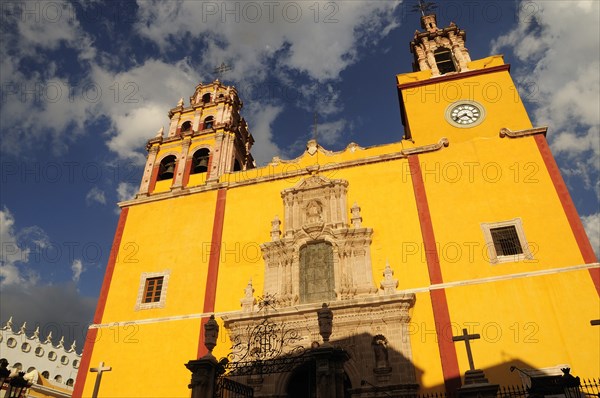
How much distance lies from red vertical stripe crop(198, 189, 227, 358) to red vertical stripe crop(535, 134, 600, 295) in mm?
11409

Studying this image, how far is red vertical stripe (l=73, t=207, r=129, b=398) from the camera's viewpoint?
51.0 feet

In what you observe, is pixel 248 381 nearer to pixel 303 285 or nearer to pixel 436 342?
pixel 303 285

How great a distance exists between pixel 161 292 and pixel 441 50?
52.3ft

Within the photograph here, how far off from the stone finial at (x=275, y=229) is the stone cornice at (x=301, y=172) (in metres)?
2.11

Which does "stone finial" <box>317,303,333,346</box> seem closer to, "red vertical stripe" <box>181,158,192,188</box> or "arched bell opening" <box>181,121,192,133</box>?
"red vertical stripe" <box>181,158,192,188</box>

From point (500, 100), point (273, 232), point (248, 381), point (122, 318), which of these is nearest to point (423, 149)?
point (500, 100)

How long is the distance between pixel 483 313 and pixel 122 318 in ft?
38.9

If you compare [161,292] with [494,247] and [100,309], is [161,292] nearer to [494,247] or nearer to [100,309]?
[100,309]

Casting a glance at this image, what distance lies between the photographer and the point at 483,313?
43.4 feet

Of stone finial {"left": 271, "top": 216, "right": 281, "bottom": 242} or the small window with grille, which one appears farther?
the small window with grille

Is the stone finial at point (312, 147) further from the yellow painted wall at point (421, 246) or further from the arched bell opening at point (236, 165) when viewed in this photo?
the arched bell opening at point (236, 165)

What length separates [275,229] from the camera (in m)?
16.7

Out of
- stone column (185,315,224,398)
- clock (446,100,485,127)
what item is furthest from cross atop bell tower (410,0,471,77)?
stone column (185,315,224,398)

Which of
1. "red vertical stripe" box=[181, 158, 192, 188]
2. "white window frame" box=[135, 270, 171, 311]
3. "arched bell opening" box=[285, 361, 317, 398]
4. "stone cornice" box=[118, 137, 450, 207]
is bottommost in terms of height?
"arched bell opening" box=[285, 361, 317, 398]
